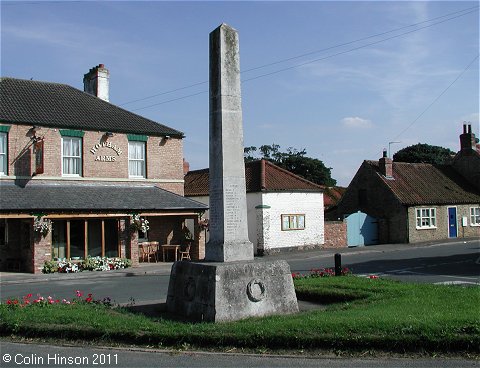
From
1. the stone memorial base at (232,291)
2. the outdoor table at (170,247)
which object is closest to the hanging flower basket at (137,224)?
the outdoor table at (170,247)

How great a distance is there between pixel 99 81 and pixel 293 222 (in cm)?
1341

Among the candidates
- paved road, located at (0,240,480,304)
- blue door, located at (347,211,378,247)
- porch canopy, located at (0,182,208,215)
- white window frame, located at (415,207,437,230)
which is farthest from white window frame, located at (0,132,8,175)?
white window frame, located at (415,207,437,230)

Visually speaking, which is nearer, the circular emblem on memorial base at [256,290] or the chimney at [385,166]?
the circular emblem on memorial base at [256,290]

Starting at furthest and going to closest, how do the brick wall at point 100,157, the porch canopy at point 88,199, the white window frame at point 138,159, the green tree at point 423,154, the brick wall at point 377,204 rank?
the green tree at point 423,154 < the brick wall at point 377,204 < the white window frame at point 138,159 < the brick wall at point 100,157 < the porch canopy at point 88,199

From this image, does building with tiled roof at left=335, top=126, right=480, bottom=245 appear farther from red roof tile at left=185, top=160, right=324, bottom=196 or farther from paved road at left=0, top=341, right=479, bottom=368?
paved road at left=0, top=341, right=479, bottom=368

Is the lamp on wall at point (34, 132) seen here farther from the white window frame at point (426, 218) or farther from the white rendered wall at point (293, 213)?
the white window frame at point (426, 218)

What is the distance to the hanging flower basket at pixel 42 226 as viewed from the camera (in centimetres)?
2189

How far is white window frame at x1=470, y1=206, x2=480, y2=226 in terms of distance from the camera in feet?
135

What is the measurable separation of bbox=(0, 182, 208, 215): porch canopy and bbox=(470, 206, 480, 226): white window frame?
2399 centimetres

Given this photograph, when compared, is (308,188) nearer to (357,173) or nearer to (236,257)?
(357,173)

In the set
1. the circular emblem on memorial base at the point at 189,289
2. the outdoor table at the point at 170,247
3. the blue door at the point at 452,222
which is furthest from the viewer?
the blue door at the point at 452,222

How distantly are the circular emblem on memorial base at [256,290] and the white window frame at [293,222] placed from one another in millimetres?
20752

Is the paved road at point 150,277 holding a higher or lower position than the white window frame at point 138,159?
lower

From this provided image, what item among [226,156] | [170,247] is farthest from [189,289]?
[170,247]
